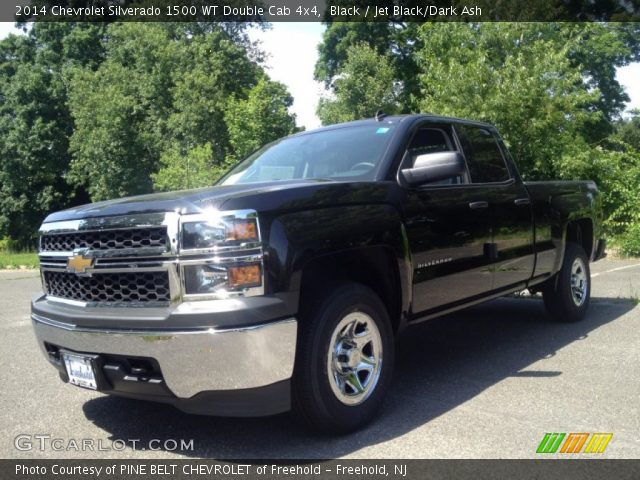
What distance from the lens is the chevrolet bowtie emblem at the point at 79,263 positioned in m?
3.37

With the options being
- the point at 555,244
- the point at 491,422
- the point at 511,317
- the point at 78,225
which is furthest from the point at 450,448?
the point at 511,317

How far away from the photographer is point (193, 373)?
2.99m

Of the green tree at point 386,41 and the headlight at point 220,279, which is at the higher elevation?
the green tree at point 386,41

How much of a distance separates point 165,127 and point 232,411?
3068 cm

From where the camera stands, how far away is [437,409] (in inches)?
151

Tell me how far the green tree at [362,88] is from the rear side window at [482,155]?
21.6 metres

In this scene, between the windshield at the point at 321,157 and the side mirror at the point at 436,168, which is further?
the windshield at the point at 321,157

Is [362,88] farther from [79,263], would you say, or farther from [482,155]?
[79,263]

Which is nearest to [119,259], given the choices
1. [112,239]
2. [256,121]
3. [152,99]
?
[112,239]

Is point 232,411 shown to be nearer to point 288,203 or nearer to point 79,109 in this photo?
point 288,203

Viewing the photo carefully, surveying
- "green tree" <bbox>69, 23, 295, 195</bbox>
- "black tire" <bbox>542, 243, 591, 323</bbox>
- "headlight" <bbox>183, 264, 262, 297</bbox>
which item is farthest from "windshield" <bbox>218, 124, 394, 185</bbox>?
"green tree" <bbox>69, 23, 295, 195</bbox>

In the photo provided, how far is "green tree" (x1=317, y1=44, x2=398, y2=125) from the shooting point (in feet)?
88.7

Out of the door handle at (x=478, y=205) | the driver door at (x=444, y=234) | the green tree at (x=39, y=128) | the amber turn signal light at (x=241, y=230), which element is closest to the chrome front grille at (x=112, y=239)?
the amber turn signal light at (x=241, y=230)

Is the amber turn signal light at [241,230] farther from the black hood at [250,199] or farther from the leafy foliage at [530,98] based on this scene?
the leafy foliage at [530,98]
